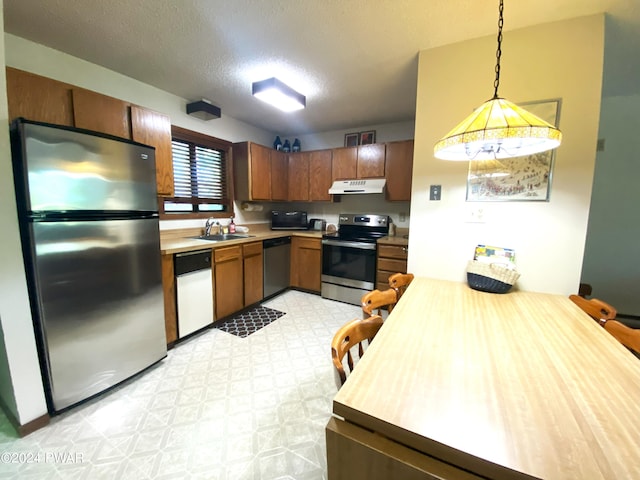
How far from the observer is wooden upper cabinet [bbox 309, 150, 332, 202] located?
3.78 m

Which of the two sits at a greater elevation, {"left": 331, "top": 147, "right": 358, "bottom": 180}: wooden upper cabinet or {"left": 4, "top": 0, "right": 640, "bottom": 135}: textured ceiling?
{"left": 4, "top": 0, "right": 640, "bottom": 135}: textured ceiling

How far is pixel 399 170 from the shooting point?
10.8ft

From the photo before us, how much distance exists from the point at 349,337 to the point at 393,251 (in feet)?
7.04

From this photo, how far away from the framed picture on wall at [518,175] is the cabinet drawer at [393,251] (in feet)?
3.98

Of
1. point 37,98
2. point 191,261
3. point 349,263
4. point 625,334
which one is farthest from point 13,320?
point 625,334

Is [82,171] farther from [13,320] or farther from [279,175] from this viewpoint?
[279,175]

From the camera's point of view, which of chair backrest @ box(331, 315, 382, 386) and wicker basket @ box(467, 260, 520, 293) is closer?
chair backrest @ box(331, 315, 382, 386)

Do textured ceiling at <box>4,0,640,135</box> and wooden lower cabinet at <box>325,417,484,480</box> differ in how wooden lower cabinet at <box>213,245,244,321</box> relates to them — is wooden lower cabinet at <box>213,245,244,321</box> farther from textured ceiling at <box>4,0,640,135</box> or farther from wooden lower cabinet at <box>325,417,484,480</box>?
wooden lower cabinet at <box>325,417,484,480</box>

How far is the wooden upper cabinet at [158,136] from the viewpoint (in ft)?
7.14

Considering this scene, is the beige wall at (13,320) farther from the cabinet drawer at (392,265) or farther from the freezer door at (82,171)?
the cabinet drawer at (392,265)

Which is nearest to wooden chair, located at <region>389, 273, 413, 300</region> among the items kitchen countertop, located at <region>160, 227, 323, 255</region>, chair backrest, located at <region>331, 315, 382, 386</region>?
chair backrest, located at <region>331, 315, 382, 386</region>

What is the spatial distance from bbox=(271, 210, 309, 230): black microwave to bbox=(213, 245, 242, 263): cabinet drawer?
1.23m

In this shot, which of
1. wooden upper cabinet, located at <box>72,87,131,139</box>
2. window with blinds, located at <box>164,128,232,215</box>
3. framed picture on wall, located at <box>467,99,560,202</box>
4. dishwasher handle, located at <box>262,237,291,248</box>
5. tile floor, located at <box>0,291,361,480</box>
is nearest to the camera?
tile floor, located at <box>0,291,361,480</box>

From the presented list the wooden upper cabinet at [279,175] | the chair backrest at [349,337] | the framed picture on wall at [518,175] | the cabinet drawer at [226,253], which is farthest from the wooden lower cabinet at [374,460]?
the wooden upper cabinet at [279,175]
